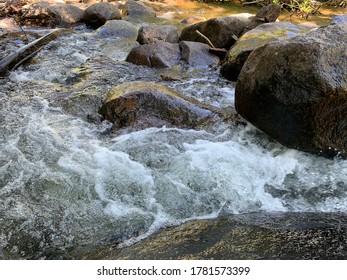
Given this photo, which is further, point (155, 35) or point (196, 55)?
point (155, 35)

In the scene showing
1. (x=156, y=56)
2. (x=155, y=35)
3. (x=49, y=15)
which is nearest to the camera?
(x=156, y=56)

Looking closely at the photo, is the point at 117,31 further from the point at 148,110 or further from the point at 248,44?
the point at 148,110

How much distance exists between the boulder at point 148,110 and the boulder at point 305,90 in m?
0.95

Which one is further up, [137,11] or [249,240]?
[249,240]

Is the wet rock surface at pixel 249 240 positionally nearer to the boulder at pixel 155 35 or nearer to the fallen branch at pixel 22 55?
the fallen branch at pixel 22 55

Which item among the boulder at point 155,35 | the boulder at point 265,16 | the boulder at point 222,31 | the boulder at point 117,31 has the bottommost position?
the boulder at point 117,31

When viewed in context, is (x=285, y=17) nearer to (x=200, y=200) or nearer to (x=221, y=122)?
(x=221, y=122)

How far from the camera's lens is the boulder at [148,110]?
187 inches

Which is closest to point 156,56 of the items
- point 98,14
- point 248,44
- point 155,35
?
point 155,35

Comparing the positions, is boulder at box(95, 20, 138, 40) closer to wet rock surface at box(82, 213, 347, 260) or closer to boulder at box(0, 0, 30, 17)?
boulder at box(0, 0, 30, 17)

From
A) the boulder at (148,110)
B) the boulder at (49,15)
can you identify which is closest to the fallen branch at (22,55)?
the boulder at (49,15)

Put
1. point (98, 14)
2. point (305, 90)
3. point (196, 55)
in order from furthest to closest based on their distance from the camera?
1. point (98, 14)
2. point (196, 55)
3. point (305, 90)

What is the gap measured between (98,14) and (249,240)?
30.5 ft

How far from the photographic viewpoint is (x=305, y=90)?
3732 millimetres
